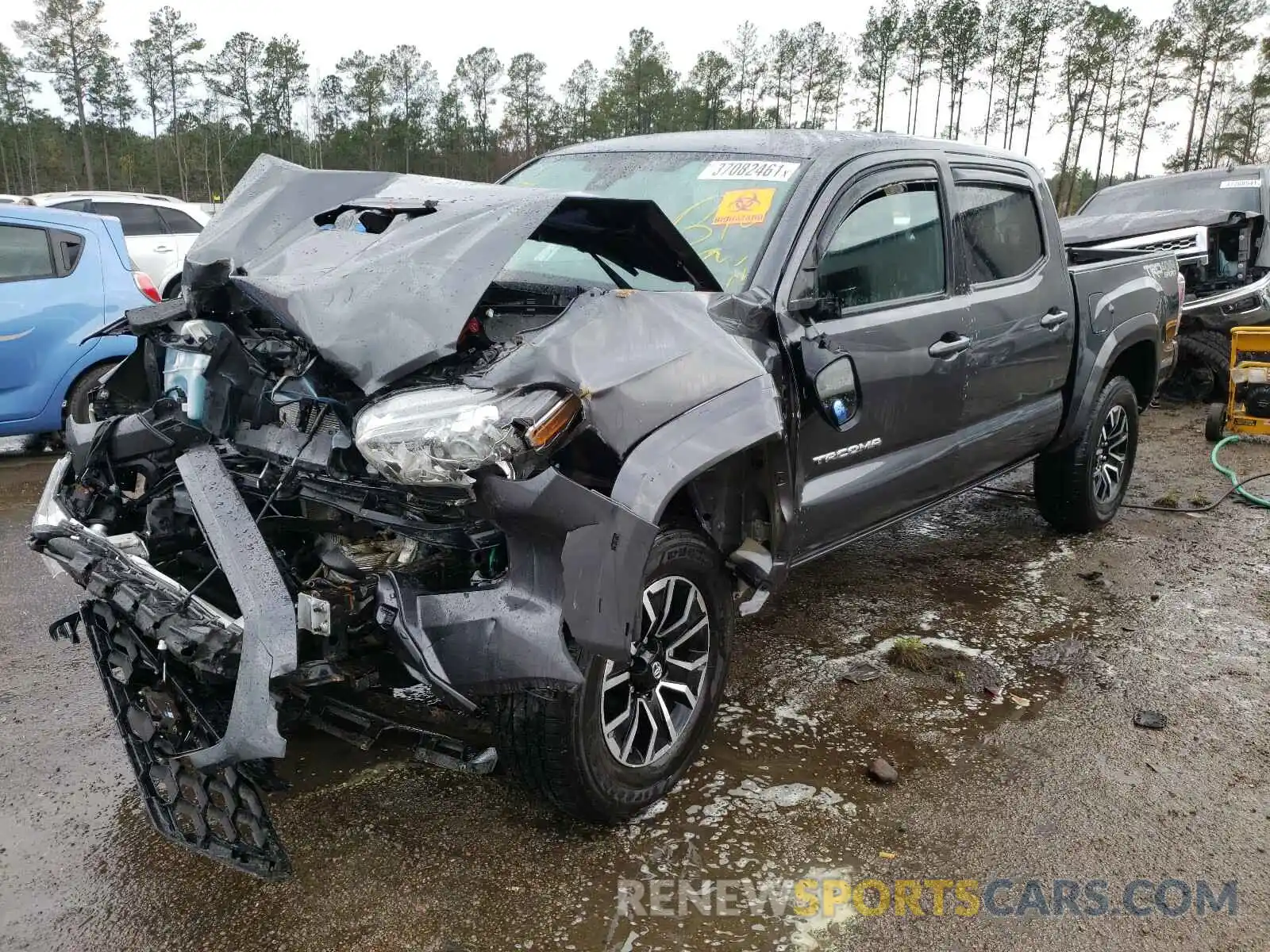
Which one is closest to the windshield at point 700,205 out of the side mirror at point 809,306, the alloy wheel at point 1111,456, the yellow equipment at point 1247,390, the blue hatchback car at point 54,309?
the side mirror at point 809,306

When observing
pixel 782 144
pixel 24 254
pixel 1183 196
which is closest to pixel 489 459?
pixel 782 144

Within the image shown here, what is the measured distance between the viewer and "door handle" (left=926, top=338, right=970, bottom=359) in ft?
11.6

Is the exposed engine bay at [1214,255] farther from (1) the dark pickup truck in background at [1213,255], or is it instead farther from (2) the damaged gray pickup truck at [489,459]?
(2) the damaged gray pickup truck at [489,459]

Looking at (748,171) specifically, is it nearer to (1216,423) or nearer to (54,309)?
(54,309)

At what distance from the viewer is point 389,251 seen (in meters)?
2.45

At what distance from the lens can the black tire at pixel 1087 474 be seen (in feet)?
16.0

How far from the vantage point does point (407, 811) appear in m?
2.66

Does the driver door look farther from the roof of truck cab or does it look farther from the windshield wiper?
the windshield wiper

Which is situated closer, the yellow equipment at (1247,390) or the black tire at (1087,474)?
the black tire at (1087,474)

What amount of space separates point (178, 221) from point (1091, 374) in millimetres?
12518

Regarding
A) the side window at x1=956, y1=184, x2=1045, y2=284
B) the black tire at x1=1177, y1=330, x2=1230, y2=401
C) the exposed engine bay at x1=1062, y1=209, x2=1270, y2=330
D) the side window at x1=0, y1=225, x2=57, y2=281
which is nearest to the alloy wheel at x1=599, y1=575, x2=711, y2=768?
the side window at x1=956, y1=184, x2=1045, y2=284

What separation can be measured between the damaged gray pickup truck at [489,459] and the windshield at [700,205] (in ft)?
0.05

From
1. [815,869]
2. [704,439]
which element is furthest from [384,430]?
[815,869]

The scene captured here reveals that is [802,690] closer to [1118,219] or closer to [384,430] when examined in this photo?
[384,430]
